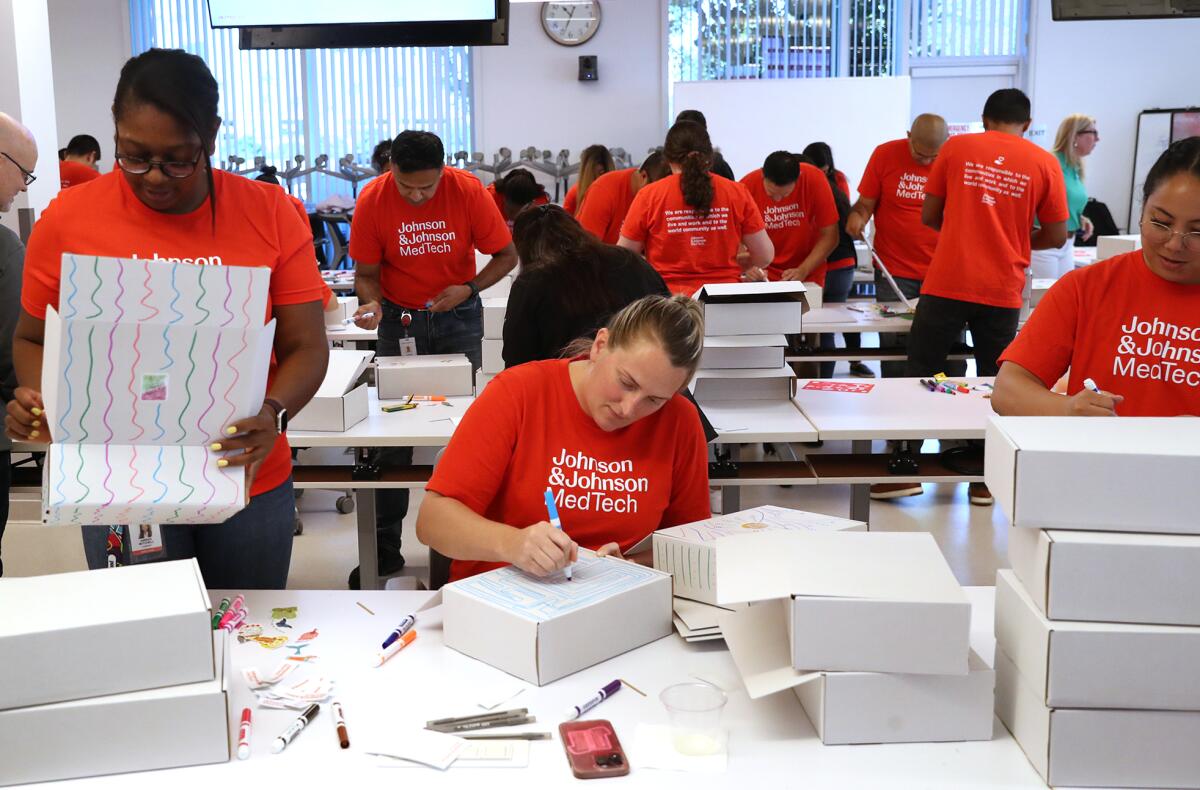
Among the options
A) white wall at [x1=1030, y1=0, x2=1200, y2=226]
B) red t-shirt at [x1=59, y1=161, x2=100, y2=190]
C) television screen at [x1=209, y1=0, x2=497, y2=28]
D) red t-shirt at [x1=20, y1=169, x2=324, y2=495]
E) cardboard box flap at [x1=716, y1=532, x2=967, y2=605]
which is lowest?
cardboard box flap at [x1=716, y1=532, x2=967, y2=605]

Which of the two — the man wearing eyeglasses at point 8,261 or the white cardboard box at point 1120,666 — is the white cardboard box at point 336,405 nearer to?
the man wearing eyeglasses at point 8,261

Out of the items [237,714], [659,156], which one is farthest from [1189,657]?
[659,156]

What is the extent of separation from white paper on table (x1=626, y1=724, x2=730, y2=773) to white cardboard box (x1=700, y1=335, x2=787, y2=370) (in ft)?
6.52

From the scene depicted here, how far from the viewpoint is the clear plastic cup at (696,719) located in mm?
1399

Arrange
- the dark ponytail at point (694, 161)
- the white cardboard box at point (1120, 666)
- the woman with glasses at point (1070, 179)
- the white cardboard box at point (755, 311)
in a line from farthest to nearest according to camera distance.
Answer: the woman with glasses at point (1070, 179), the dark ponytail at point (694, 161), the white cardboard box at point (755, 311), the white cardboard box at point (1120, 666)

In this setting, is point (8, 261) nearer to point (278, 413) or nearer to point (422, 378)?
point (422, 378)

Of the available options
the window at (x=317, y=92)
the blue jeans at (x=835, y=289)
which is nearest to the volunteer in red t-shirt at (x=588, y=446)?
the blue jeans at (x=835, y=289)

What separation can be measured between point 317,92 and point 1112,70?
7743 mm

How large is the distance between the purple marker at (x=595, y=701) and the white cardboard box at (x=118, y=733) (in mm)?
445

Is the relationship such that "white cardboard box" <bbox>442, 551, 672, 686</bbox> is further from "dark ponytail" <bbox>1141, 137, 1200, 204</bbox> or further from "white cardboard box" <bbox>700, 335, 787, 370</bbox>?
"white cardboard box" <bbox>700, 335, 787, 370</bbox>

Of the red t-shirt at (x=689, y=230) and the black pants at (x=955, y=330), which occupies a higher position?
the red t-shirt at (x=689, y=230)

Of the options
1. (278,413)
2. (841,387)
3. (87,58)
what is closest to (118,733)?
(278,413)

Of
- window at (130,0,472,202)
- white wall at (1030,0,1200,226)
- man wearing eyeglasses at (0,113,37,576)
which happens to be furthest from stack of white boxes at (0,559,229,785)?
white wall at (1030,0,1200,226)

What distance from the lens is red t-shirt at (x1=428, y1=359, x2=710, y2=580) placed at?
188 centimetres
